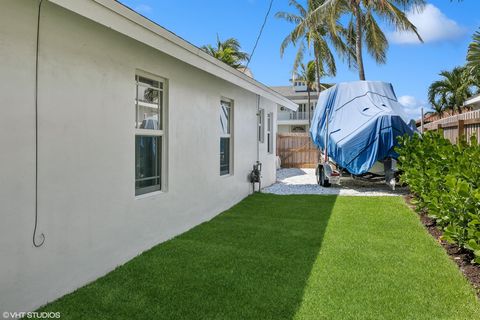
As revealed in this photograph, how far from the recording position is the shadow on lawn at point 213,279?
3.49 metres

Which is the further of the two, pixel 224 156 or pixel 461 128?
→ pixel 224 156

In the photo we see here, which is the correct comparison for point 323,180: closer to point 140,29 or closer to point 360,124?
point 360,124

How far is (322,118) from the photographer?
44.2 feet

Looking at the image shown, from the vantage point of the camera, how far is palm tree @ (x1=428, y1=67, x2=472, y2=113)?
3224 cm

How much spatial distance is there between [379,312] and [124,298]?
93.7 inches

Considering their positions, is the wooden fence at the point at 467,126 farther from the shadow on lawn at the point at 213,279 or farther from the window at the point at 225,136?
the window at the point at 225,136

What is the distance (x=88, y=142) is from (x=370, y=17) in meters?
18.5

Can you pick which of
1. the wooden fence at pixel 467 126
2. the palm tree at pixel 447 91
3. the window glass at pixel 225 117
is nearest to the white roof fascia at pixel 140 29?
the window glass at pixel 225 117

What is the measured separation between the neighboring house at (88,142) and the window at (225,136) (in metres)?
1.67

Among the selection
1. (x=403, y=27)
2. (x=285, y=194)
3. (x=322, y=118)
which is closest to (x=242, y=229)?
(x=285, y=194)

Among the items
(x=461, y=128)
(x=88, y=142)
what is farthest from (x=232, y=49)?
(x=88, y=142)

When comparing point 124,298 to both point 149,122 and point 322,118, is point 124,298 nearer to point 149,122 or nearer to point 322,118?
point 149,122

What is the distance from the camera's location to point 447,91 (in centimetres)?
3338

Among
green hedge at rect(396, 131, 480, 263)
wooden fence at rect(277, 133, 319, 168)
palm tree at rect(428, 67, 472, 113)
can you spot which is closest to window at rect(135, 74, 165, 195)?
green hedge at rect(396, 131, 480, 263)
